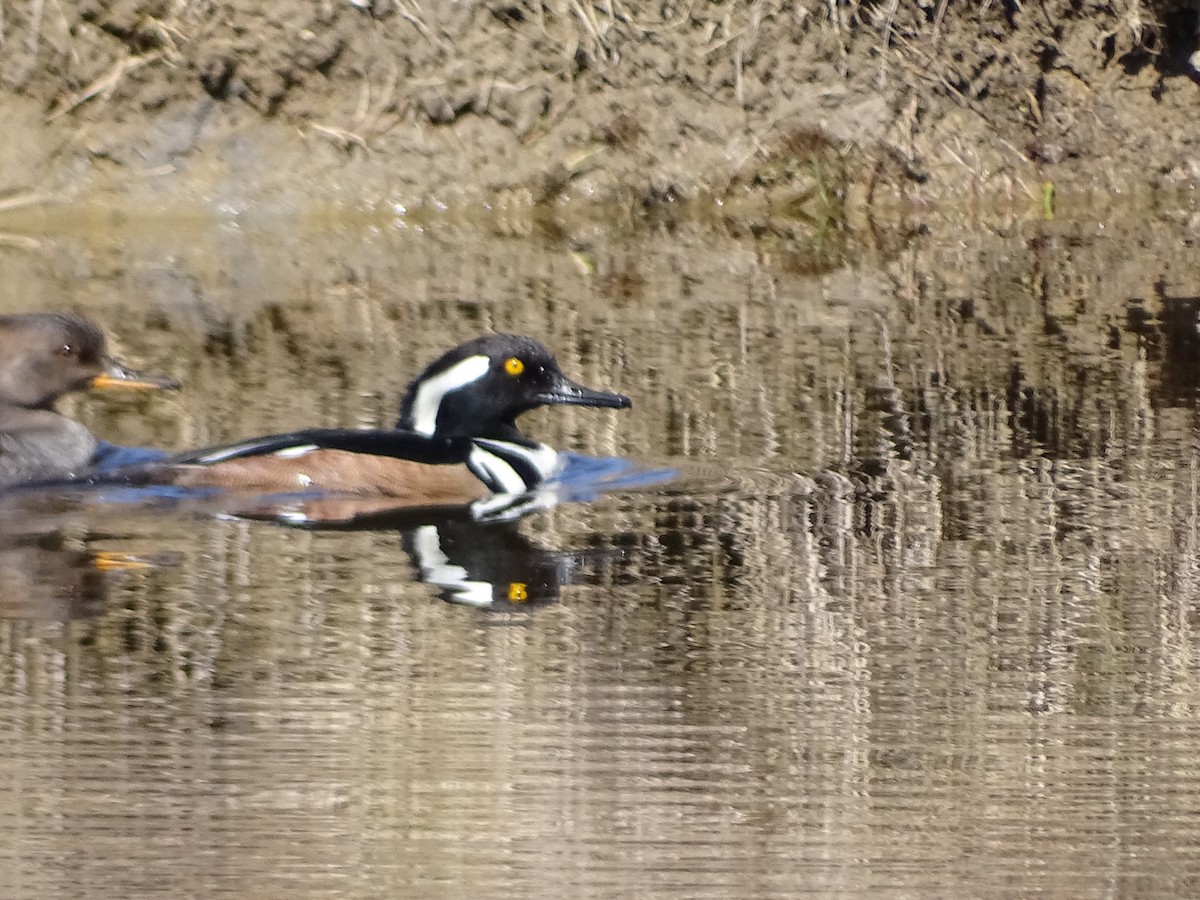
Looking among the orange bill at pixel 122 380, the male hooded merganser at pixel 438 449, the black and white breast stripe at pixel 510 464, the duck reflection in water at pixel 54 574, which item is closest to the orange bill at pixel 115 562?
the duck reflection in water at pixel 54 574

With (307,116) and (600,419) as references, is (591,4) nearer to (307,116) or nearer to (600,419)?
(307,116)

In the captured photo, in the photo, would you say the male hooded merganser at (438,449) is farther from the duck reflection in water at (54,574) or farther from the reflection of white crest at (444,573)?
the duck reflection in water at (54,574)

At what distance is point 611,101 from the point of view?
17.2 meters

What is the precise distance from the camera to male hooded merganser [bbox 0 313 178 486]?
Result: 7.87 m

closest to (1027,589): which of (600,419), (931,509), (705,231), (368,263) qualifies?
(931,509)

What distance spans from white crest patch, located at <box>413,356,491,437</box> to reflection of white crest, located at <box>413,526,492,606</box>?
4.07 ft

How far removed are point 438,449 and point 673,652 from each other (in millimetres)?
2611

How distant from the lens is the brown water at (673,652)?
3.99m

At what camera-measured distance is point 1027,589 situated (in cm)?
590

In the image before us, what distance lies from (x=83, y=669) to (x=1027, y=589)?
98.6 inches

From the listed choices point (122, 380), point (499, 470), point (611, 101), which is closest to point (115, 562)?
point (499, 470)

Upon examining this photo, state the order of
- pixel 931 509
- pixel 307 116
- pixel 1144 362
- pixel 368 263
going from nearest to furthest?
pixel 931 509 < pixel 1144 362 < pixel 368 263 < pixel 307 116

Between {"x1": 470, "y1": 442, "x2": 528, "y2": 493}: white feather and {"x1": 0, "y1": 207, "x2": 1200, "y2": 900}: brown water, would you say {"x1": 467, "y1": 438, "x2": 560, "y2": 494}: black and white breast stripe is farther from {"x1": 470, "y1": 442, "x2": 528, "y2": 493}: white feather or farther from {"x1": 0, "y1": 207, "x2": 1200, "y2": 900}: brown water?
{"x1": 0, "y1": 207, "x2": 1200, "y2": 900}: brown water

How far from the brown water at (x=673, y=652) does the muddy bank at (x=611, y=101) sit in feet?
21.4
